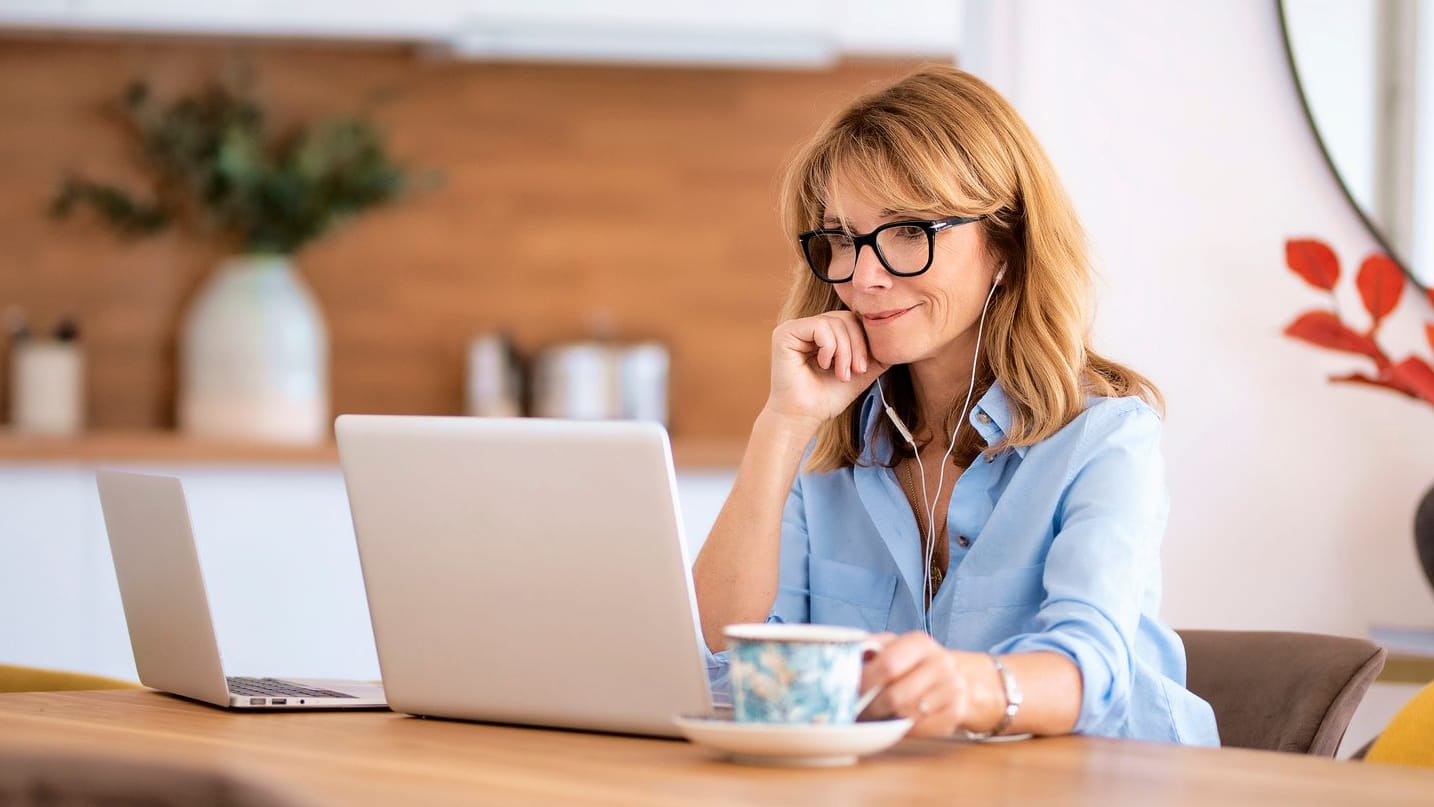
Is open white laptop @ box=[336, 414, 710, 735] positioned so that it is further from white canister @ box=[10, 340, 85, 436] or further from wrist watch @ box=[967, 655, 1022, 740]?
white canister @ box=[10, 340, 85, 436]

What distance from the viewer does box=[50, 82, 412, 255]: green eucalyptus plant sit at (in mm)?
4137

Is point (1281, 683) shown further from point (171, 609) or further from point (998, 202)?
point (171, 609)

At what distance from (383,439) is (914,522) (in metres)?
0.66

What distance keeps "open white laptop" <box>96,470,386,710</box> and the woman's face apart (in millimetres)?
615

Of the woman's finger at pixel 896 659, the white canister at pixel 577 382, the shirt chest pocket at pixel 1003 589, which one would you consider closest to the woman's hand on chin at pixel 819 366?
the shirt chest pocket at pixel 1003 589

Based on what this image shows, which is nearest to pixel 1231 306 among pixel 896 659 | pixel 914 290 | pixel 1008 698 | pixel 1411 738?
pixel 914 290

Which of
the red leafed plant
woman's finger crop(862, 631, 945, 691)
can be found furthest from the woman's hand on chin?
the red leafed plant

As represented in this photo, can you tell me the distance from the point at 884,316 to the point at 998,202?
0.54 ft

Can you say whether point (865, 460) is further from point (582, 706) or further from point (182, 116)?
point (182, 116)

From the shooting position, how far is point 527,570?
125 cm

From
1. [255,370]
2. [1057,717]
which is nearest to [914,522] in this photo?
[1057,717]

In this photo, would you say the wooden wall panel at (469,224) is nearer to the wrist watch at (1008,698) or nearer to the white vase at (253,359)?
the white vase at (253,359)

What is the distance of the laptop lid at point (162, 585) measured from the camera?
4.70 feet

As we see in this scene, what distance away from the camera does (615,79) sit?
4.44 meters
